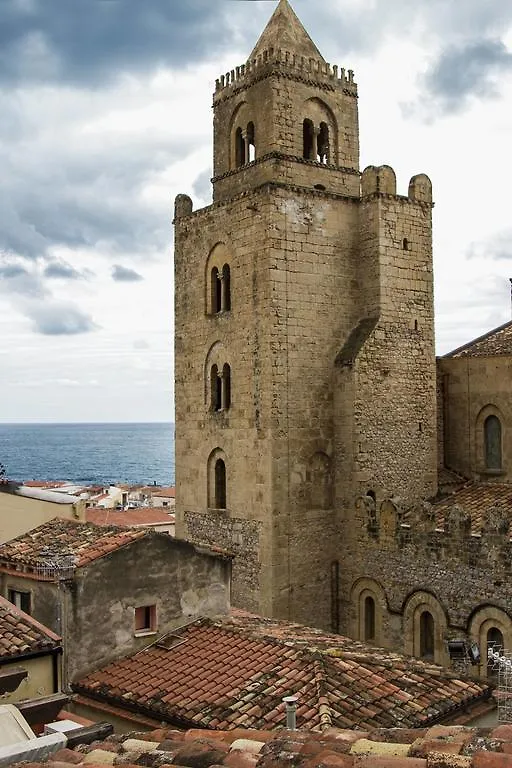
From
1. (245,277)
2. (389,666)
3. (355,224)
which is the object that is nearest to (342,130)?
(355,224)

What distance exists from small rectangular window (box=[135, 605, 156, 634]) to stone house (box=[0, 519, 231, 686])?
0.06 ft

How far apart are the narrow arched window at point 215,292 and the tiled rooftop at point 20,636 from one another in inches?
530

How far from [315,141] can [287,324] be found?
18.2 feet

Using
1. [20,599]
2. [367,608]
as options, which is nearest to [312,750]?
[20,599]

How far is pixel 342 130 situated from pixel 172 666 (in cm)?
1634

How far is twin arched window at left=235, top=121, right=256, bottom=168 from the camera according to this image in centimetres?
2461

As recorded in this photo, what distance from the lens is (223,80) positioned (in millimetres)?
25578

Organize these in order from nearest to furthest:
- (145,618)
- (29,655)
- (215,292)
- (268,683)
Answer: (29,655) < (268,683) < (145,618) < (215,292)

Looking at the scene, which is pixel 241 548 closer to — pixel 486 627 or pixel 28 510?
pixel 28 510

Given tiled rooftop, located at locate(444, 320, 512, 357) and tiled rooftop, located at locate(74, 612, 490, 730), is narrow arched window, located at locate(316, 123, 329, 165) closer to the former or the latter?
tiled rooftop, located at locate(444, 320, 512, 357)

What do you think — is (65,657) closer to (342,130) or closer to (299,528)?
(299,528)

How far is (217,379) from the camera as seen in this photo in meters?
25.0

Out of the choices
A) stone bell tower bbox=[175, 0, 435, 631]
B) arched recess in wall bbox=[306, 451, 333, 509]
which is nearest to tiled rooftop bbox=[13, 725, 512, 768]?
stone bell tower bbox=[175, 0, 435, 631]

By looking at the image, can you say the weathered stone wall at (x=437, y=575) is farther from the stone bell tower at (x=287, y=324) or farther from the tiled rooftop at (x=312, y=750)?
the tiled rooftop at (x=312, y=750)
